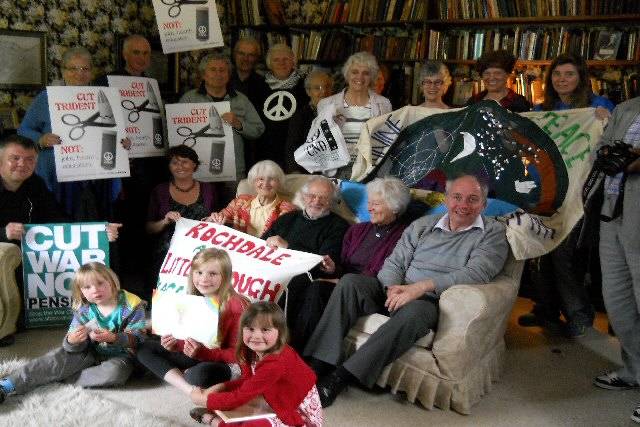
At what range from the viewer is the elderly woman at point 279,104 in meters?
4.33

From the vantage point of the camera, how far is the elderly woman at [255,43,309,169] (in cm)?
433

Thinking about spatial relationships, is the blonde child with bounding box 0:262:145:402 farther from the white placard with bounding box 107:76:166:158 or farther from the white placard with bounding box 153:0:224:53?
the white placard with bounding box 153:0:224:53

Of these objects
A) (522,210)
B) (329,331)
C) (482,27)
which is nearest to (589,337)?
(522,210)

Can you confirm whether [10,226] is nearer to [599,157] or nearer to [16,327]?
[16,327]

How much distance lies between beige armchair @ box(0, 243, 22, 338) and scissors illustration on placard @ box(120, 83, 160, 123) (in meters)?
1.09

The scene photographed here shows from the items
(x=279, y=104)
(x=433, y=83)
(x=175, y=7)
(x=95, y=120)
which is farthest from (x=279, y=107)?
(x=95, y=120)

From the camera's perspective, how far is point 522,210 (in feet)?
10.3

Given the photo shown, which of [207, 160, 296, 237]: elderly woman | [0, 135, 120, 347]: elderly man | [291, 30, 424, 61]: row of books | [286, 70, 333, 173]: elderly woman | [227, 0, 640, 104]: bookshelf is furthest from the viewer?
[291, 30, 424, 61]: row of books

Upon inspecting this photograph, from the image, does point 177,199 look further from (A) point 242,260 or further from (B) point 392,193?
(B) point 392,193

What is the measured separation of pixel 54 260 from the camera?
3.46 meters

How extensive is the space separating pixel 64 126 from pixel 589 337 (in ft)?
10.0

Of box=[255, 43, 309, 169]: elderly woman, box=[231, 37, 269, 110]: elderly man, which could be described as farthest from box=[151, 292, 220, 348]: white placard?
box=[231, 37, 269, 110]: elderly man

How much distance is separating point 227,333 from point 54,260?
3.99ft

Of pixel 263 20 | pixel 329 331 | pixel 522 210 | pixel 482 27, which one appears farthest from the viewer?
pixel 263 20
